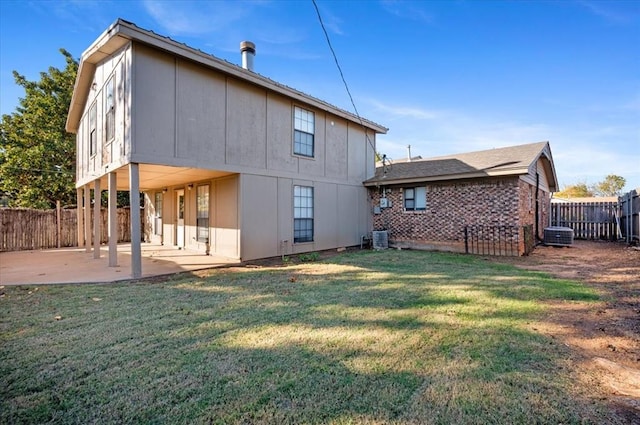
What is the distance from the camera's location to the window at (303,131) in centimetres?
1091

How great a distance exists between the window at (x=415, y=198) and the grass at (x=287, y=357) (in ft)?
A: 22.6

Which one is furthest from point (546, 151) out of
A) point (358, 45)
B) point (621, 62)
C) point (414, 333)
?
point (414, 333)

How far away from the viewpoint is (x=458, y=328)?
12.6 ft

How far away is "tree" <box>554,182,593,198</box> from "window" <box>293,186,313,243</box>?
35.0 m

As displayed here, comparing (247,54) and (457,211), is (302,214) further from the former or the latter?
(457,211)

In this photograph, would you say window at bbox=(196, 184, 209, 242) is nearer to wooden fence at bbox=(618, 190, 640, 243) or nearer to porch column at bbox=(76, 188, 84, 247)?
porch column at bbox=(76, 188, 84, 247)

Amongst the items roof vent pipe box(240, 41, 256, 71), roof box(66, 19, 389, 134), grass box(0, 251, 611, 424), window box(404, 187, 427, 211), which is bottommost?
grass box(0, 251, 611, 424)

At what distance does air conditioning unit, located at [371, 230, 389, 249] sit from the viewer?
1291cm

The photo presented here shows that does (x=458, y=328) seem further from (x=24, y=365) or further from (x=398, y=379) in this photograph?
(x=24, y=365)

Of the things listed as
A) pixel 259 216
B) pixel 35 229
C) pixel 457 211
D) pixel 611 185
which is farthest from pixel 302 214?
pixel 611 185

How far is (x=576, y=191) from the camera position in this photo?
35969mm

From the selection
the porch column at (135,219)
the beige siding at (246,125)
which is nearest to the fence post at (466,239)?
→ the beige siding at (246,125)

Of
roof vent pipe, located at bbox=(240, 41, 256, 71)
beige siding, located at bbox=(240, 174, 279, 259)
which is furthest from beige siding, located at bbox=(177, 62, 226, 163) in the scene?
roof vent pipe, located at bbox=(240, 41, 256, 71)

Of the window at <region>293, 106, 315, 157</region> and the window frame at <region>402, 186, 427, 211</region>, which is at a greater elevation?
the window at <region>293, 106, 315, 157</region>
